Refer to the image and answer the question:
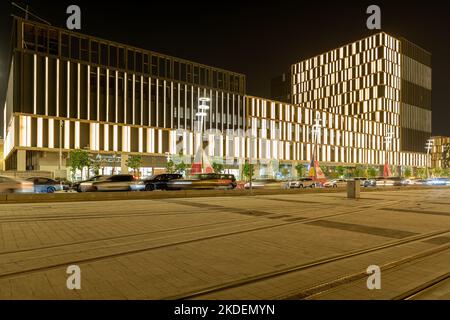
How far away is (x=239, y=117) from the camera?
277 ft

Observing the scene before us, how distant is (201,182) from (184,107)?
155ft

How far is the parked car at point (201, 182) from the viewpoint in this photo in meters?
30.3

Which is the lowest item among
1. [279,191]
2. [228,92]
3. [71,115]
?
[279,191]

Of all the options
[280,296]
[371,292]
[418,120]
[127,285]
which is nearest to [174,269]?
[127,285]

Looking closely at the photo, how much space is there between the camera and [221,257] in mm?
7262

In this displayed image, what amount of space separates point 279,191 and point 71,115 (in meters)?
45.1

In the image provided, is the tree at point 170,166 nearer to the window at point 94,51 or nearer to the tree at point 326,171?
the window at point 94,51

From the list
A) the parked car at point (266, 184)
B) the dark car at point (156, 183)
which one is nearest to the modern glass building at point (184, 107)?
the dark car at point (156, 183)

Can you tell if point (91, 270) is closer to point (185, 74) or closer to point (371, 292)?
point (371, 292)

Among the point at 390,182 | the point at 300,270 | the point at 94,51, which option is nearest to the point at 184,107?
the point at 94,51

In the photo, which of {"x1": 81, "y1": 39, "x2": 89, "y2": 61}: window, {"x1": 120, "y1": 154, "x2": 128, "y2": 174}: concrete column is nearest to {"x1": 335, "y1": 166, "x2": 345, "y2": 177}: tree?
{"x1": 120, "y1": 154, "x2": 128, "y2": 174}: concrete column

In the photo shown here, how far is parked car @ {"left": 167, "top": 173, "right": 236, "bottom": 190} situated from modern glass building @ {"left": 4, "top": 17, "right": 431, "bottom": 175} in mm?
3588

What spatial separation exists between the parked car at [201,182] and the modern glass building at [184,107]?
3.59m

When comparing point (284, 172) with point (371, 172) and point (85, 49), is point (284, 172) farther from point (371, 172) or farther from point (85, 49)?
point (85, 49)
